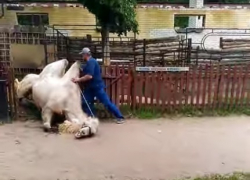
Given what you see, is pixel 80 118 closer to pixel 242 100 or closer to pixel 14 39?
pixel 242 100

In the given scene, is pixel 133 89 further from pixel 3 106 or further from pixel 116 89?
pixel 3 106

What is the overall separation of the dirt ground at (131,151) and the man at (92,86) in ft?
1.31

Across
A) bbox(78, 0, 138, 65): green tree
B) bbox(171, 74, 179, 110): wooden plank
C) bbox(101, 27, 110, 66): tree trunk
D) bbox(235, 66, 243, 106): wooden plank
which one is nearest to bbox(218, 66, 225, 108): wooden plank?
bbox(235, 66, 243, 106): wooden plank

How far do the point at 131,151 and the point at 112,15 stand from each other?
7.65 metres

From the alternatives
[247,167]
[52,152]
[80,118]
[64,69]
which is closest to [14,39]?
[64,69]

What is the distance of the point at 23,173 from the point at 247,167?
3.63m

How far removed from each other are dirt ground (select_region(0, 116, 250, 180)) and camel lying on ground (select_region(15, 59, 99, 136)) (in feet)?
1.02

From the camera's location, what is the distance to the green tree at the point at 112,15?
13086mm

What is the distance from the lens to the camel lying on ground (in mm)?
7859

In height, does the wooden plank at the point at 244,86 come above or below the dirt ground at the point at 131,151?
above

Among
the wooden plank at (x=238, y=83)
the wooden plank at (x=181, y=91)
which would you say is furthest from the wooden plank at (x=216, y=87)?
the wooden plank at (x=181, y=91)

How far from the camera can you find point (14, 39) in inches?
527

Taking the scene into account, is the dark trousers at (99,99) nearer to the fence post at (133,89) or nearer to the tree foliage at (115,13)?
the fence post at (133,89)

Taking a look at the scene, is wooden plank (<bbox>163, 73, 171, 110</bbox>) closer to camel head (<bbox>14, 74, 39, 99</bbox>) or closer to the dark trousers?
the dark trousers
